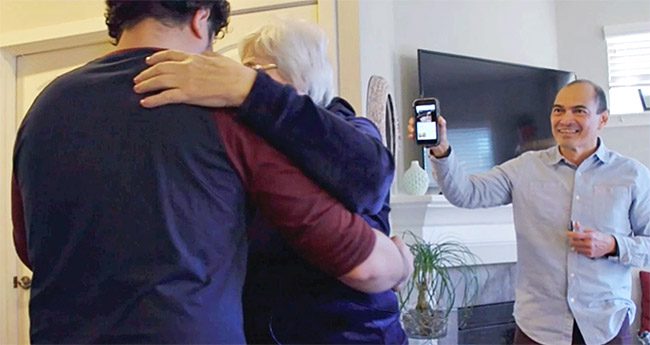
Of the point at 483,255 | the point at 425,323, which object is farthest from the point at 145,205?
the point at 483,255

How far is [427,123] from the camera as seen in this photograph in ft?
6.20

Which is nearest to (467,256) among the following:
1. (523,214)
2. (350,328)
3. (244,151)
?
(523,214)

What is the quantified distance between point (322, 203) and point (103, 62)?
1.06ft

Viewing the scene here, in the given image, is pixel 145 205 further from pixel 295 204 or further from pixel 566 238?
pixel 566 238

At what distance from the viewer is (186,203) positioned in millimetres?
694

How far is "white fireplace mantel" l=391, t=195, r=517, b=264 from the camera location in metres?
2.77

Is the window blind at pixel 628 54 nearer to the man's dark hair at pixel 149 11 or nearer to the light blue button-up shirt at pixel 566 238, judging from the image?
the light blue button-up shirt at pixel 566 238

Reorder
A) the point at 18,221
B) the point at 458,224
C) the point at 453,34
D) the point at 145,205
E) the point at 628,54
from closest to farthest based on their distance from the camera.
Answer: the point at 145,205 → the point at 18,221 → the point at 458,224 → the point at 453,34 → the point at 628,54

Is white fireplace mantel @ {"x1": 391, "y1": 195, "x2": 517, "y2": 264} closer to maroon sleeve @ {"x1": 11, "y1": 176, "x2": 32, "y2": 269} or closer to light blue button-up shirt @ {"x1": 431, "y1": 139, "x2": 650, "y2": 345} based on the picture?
light blue button-up shirt @ {"x1": 431, "y1": 139, "x2": 650, "y2": 345}

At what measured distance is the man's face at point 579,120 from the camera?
76.5 inches

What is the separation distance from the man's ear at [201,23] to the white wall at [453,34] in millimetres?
1818

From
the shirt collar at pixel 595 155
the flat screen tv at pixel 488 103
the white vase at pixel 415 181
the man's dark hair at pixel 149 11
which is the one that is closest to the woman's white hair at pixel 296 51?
the man's dark hair at pixel 149 11

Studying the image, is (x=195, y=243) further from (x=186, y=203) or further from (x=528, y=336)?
(x=528, y=336)

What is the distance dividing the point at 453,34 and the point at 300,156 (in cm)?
278
